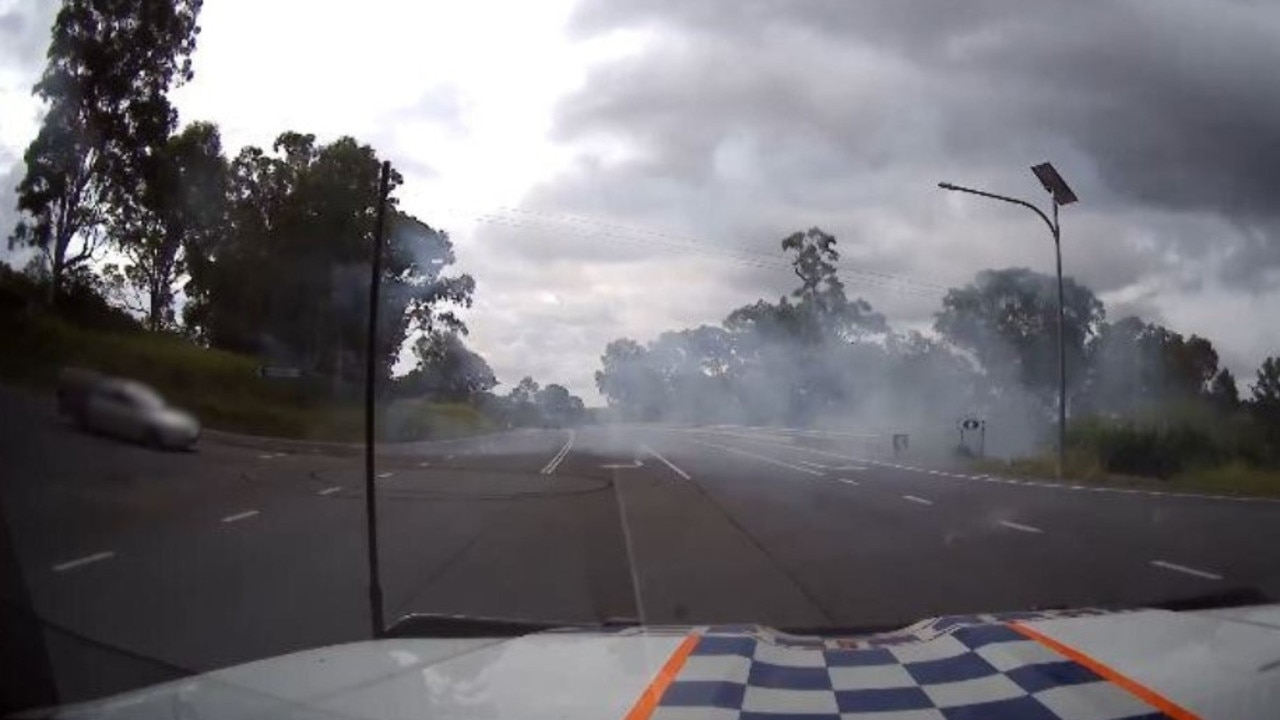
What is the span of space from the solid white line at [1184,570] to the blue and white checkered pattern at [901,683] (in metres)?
7.15

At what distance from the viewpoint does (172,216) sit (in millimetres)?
4875

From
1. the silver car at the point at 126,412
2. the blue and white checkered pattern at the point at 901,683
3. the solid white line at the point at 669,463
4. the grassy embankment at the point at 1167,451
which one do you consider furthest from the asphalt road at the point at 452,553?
the grassy embankment at the point at 1167,451

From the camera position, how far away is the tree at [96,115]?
4250 millimetres

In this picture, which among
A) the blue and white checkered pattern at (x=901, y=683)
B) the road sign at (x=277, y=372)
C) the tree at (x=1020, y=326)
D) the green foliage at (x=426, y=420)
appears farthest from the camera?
the tree at (x=1020, y=326)

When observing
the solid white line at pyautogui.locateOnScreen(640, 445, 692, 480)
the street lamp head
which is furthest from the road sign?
the solid white line at pyautogui.locateOnScreen(640, 445, 692, 480)

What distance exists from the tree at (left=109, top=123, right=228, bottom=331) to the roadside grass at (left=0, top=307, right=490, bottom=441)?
0.34 meters

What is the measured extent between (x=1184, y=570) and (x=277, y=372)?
8792 millimetres

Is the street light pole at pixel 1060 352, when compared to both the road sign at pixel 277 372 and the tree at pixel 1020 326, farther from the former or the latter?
the road sign at pixel 277 372

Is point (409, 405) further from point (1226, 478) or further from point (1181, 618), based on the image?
point (1226, 478)

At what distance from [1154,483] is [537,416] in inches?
728

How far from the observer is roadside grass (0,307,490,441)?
4039 mm

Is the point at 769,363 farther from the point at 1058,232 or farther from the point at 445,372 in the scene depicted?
the point at 445,372

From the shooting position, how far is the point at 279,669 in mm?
3047

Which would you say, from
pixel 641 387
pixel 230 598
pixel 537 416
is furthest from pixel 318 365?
pixel 641 387
